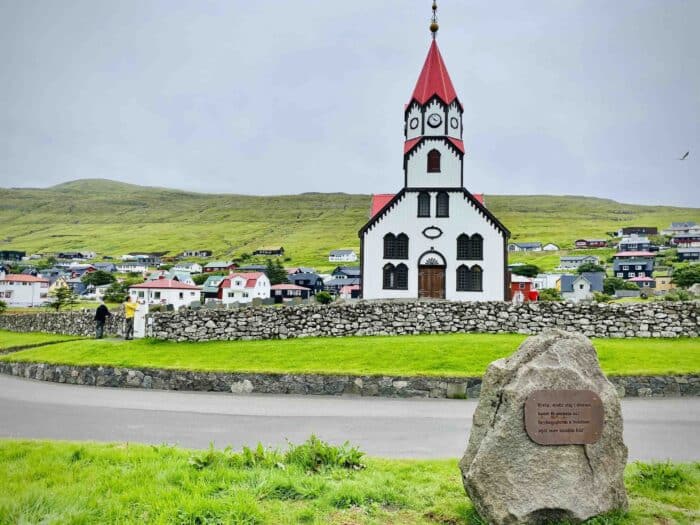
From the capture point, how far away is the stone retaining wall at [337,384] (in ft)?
52.3

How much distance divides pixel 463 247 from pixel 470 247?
494 millimetres

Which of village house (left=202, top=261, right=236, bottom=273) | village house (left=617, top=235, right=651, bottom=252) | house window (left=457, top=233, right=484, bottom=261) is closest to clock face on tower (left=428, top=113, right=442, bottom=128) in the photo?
house window (left=457, top=233, right=484, bottom=261)

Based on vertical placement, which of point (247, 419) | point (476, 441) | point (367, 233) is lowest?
point (247, 419)

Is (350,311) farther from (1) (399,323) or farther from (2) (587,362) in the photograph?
(2) (587,362)

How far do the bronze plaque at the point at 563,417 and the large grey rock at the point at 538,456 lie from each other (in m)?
0.07

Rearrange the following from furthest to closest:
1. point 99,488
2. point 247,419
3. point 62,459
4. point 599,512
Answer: point 247,419
point 62,459
point 99,488
point 599,512

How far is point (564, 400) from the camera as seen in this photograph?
6.32 metres

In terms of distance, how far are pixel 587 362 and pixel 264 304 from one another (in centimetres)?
2103

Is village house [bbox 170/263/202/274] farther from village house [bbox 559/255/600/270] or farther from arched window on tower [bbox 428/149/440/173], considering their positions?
arched window on tower [bbox 428/149/440/173]

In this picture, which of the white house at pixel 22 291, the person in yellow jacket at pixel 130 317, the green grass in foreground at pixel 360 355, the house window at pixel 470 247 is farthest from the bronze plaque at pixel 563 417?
the white house at pixel 22 291

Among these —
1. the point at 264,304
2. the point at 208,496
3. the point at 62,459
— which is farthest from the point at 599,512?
the point at 264,304

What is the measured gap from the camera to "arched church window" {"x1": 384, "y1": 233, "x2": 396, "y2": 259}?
39625mm

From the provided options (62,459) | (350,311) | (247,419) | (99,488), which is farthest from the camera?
(350,311)

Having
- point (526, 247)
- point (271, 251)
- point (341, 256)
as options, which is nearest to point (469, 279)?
point (341, 256)
